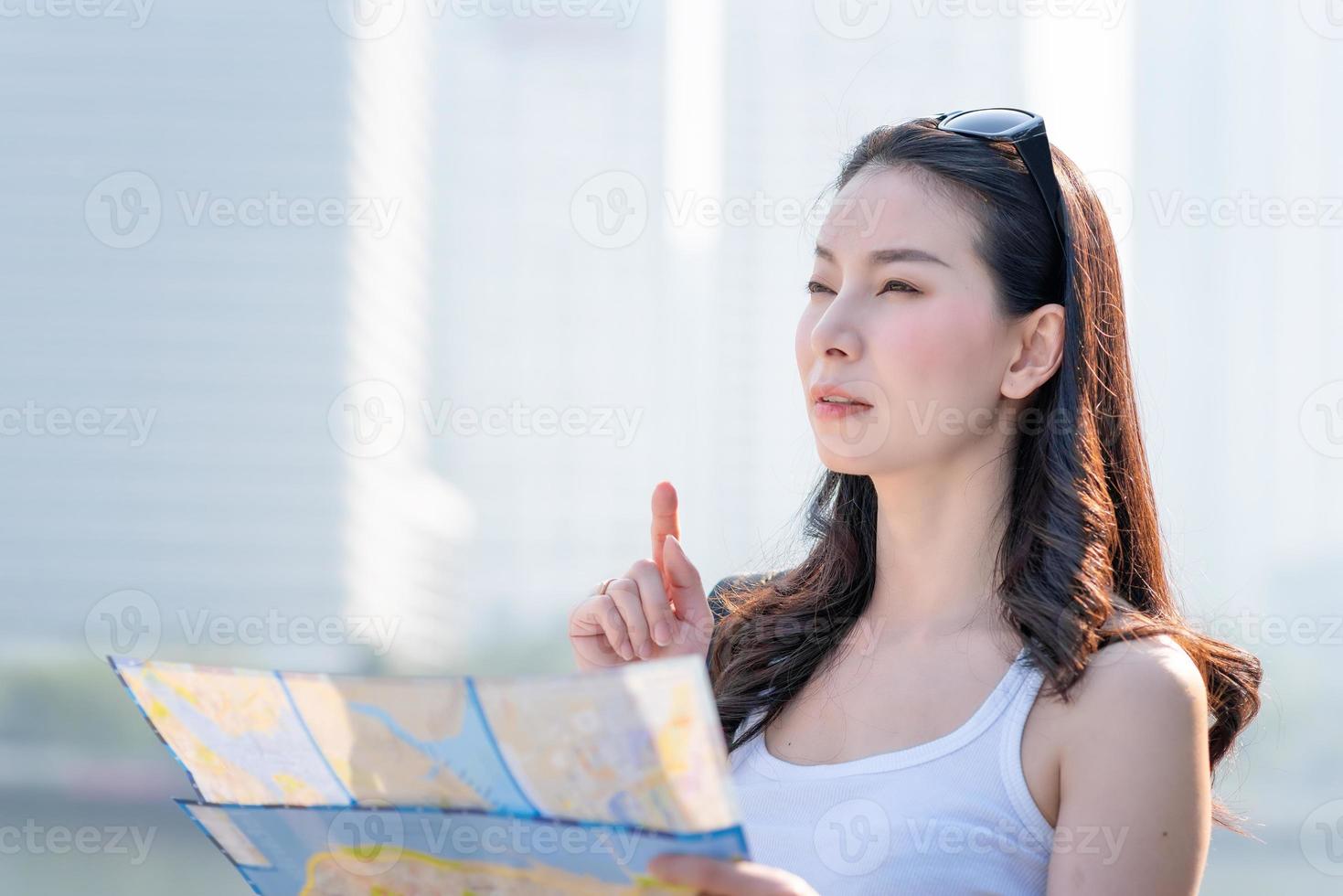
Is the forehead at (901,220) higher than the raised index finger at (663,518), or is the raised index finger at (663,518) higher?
the forehead at (901,220)

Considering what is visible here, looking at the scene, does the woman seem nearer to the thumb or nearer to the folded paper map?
the thumb

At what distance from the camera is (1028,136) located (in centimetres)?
118

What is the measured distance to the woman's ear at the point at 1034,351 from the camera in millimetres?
1142

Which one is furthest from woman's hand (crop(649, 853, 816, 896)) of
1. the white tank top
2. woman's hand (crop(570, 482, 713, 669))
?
woman's hand (crop(570, 482, 713, 669))

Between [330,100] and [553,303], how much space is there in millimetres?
6105

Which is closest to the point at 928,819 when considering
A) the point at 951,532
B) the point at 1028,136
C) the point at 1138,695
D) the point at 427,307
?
the point at 1138,695

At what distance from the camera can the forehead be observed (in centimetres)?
112

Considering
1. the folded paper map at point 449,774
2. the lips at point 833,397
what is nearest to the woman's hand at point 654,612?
the lips at point 833,397

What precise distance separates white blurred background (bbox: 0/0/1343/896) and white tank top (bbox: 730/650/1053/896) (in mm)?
8945

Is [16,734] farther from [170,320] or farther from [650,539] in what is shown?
[650,539]

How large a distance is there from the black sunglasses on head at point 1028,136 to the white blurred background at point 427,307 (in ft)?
28.0

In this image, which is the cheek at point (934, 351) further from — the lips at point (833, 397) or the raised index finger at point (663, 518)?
the raised index finger at point (663, 518)

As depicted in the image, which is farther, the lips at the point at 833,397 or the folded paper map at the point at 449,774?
the lips at the point at 833,397

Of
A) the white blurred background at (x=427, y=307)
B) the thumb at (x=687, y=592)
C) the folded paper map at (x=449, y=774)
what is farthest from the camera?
the white blurred background at (x=427, y=307)
